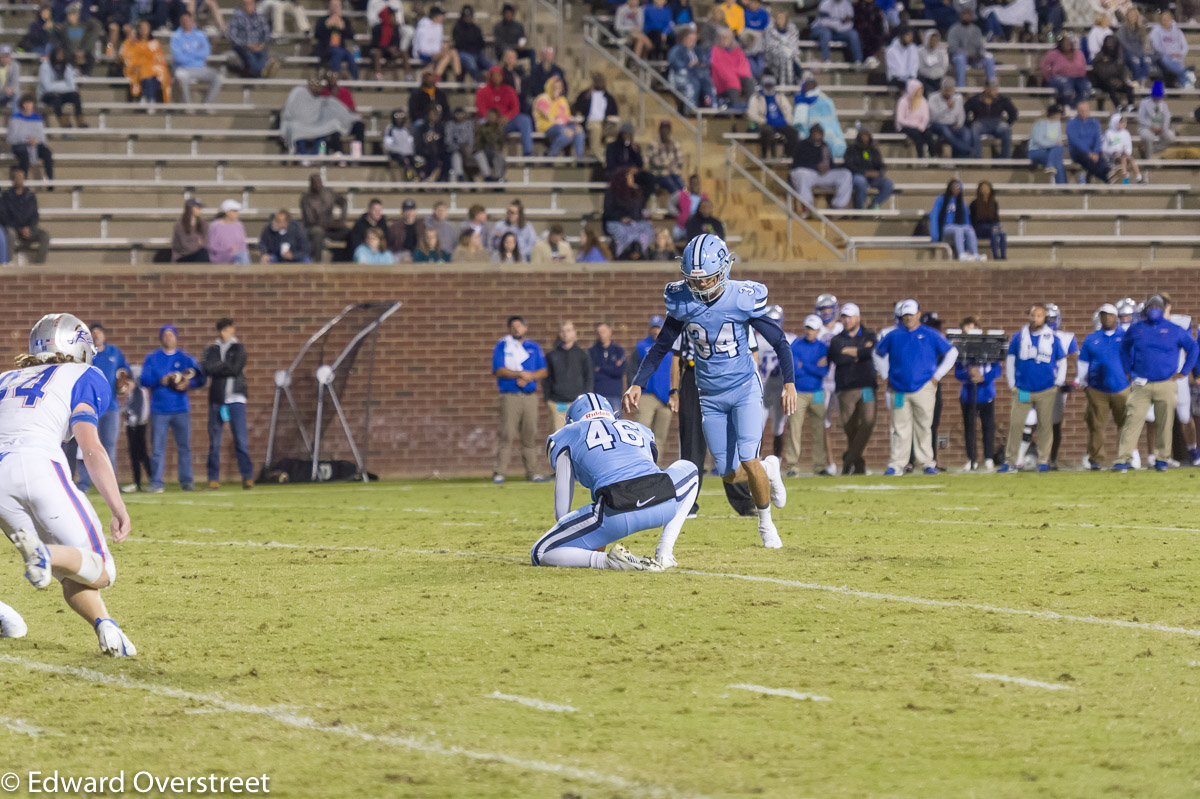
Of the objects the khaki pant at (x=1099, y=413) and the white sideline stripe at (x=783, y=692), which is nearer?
the white sideline stripe at (x=783, y=692)

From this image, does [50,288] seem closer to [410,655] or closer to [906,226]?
[906,226]

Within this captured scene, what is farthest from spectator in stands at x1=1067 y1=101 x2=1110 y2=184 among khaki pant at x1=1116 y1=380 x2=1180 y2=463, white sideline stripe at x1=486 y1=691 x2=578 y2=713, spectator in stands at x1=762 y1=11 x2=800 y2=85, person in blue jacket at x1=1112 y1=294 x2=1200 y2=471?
white sideline stripe at x1=486 y1=691 x2=578 y2=713

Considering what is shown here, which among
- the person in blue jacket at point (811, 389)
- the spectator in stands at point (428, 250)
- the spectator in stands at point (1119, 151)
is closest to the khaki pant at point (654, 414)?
the person in blue jacket at point (811, 389)

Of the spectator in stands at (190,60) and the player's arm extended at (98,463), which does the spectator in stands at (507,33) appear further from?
the player's arm extended at (98,463)

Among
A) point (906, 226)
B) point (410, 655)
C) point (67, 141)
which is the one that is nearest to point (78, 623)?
point (410, 655)

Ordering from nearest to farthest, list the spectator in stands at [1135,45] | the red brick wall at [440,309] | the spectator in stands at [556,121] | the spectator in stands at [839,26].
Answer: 1. the red brick wall at [440,309]
2. the spectator in stands at [556,121]
3. the spectator in stands at [839,26]
4. the spectator in stands at [1135,45]

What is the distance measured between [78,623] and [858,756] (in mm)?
4880

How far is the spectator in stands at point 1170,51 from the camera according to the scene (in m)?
28.3

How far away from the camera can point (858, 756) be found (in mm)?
5262

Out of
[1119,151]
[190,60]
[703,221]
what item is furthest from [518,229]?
[1119,151]

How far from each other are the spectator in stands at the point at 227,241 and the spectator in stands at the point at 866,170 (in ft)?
31.0

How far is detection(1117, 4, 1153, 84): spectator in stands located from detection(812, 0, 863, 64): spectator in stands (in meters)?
4.84

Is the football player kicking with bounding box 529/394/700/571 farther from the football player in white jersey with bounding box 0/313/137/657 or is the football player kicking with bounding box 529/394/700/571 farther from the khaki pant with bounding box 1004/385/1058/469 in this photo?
the khaki pant with bounding box 1004/385/1058/469

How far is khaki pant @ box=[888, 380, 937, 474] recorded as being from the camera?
19.2 meters
